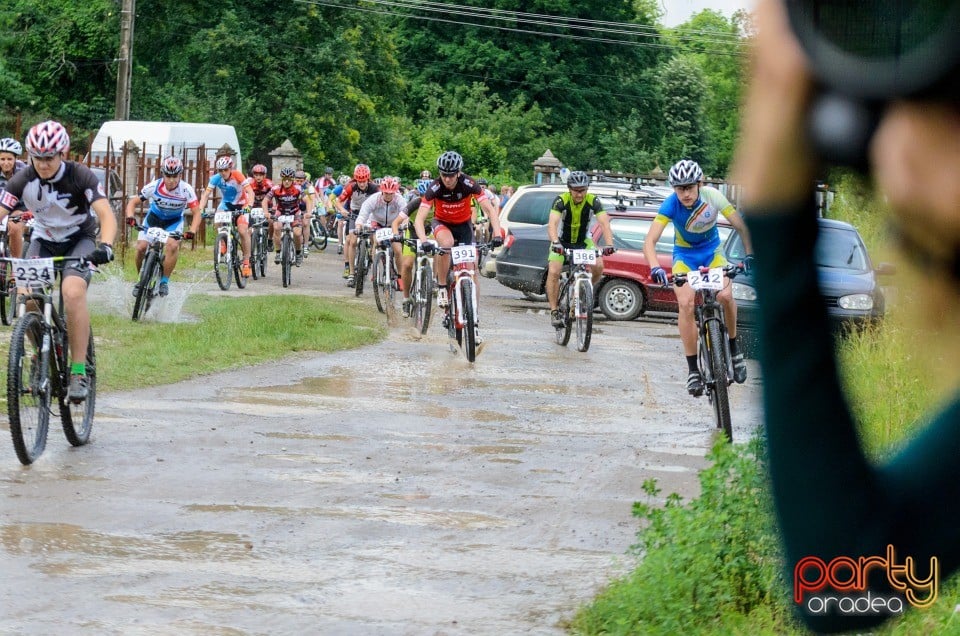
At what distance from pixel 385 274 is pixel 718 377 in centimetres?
1052

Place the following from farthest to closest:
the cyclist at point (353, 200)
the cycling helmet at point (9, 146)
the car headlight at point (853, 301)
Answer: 1. the cyclist at point (353, 200)
2. the cycling helmet at point (9, 146)
3. the car headlight at point (853, 301)

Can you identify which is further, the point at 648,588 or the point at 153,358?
the point at 153,358

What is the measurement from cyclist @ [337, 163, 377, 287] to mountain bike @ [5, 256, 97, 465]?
1535 centimetres

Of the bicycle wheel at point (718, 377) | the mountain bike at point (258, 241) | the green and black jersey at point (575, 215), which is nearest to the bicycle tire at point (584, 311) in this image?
the green and black jersey at point (575, 215)

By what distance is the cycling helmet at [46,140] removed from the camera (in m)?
9.54

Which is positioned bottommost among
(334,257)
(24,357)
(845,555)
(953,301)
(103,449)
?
(334,257)

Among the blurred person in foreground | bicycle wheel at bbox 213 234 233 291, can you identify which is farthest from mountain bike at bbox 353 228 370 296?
the blurred person in foreground

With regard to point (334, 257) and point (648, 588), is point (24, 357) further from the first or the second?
point (334, 257)

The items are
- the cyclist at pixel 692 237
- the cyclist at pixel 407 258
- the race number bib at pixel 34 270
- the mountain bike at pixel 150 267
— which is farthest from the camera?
the cyclist at pixel 407 258

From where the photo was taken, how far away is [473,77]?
242ft

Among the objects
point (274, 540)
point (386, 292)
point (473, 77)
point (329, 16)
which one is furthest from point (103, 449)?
point (473, 77)

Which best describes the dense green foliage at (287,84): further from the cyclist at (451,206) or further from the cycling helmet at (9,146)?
the cyclist at (451,206)

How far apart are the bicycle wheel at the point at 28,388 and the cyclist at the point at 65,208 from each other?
317 mm

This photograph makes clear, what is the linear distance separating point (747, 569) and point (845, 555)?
14.3 feet
